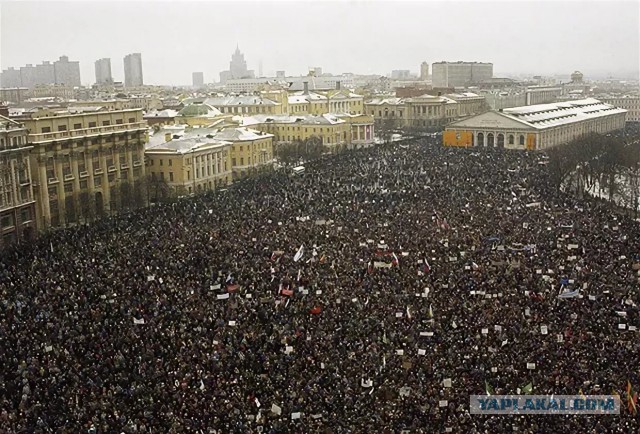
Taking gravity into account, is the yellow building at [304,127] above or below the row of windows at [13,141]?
below

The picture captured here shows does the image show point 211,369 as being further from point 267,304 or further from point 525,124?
point 525,124

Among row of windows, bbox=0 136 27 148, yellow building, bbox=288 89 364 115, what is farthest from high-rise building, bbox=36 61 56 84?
row of windows, bbox=0 136 27 148

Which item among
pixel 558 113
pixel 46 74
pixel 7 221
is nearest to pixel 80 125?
pixel 7 221

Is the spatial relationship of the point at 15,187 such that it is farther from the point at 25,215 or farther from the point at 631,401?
the point at 631,401

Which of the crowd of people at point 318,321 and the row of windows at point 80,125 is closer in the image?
the crowd of people at point 318,321

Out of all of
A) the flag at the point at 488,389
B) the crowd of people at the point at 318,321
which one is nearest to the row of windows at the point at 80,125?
the crowd of people at the point at 318,321

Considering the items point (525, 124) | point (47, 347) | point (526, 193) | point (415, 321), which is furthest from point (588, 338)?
point (525, 124)

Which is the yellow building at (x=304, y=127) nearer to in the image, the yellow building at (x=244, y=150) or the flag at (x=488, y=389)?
the yellow building at (x=244, y=150)

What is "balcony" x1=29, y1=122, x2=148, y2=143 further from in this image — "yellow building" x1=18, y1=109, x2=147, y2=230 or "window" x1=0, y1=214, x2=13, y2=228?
"window" x1=0, y1=214, x2=13, y2=228
